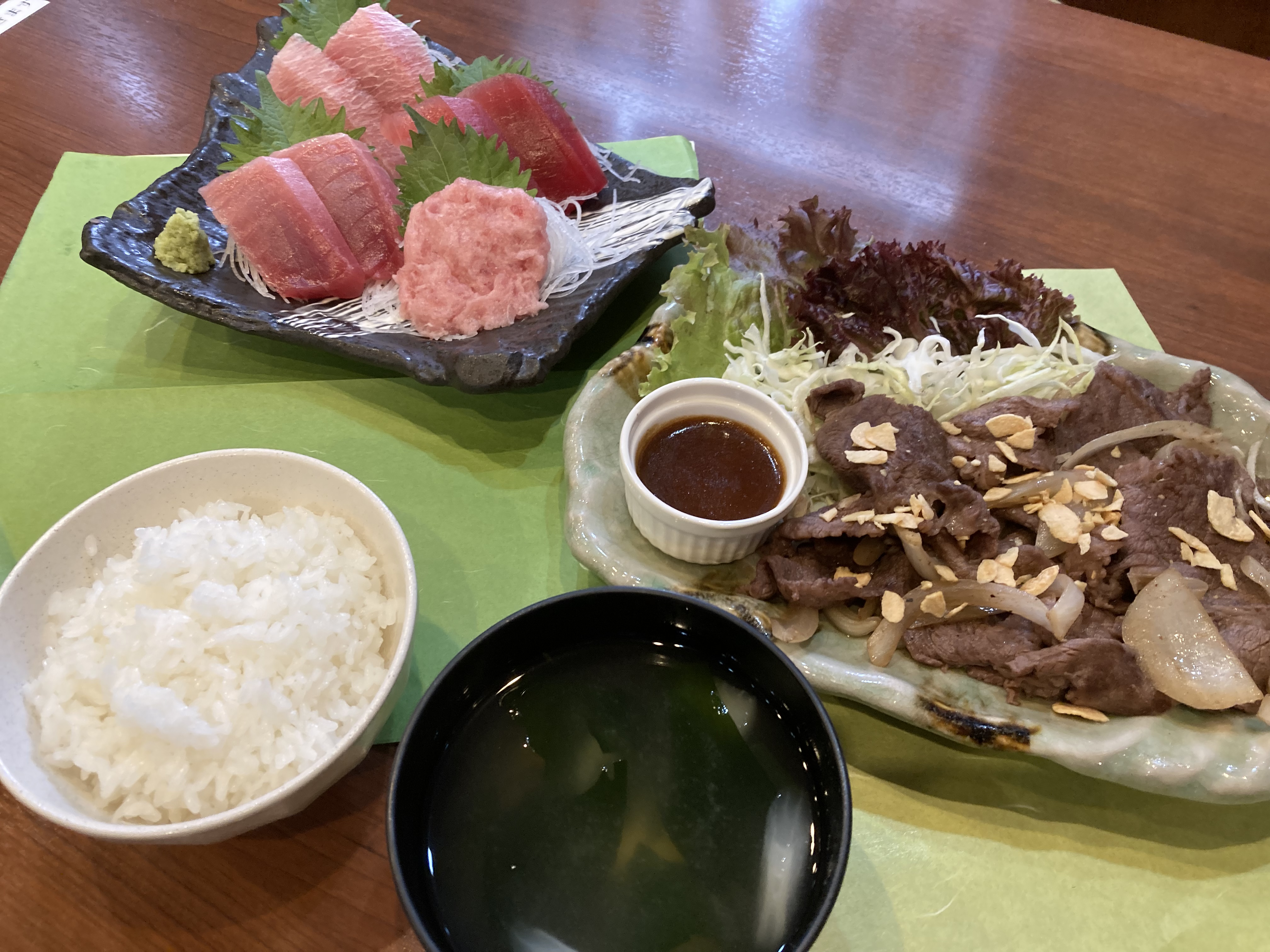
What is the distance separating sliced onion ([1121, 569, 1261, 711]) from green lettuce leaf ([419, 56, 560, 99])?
255 cm

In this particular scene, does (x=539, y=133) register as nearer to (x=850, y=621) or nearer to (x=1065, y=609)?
(x=850, y=621)

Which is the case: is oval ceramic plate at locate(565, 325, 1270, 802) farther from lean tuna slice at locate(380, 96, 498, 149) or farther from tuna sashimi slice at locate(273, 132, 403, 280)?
lean tuna slice at locate(380, 96, 498, 149)

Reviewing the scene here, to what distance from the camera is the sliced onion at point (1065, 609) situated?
158 centimetres

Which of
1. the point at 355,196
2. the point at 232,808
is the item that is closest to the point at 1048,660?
the point at 232,808

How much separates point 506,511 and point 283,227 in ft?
4.03

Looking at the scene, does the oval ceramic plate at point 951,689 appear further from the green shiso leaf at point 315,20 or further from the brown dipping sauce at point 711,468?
the green shiso leaf at point 315,20

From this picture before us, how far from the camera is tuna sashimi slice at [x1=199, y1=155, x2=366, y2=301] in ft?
7.61

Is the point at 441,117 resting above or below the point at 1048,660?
above

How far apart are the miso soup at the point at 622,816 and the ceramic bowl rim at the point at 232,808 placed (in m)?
0.19

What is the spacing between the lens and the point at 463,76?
292 cm

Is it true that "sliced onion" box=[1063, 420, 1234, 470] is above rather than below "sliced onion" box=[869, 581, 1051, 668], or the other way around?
above

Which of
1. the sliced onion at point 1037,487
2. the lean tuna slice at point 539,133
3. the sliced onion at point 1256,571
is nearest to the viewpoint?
the sliced onion at point 1256,571

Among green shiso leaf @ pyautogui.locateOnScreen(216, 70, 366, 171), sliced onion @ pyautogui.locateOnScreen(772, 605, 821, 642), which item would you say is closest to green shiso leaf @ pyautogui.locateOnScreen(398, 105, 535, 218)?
green shiso leaf @ pyautogui.locateOnScreen(216, 70, 366, 171)

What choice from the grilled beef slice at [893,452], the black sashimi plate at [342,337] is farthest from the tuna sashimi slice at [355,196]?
the grilled beef slice at [893,452]
